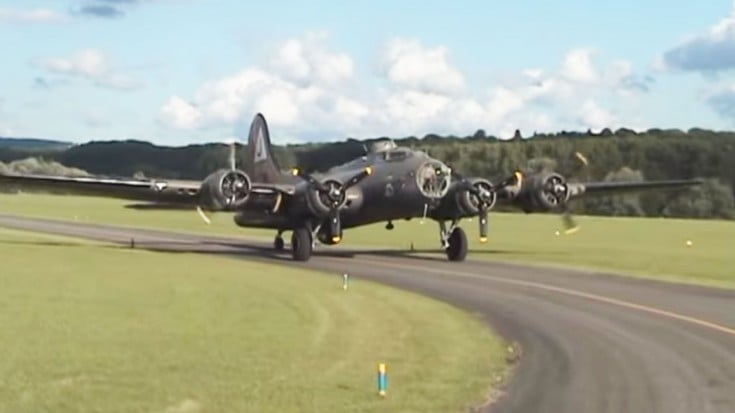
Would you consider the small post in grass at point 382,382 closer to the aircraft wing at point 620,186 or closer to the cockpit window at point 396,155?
the cockpit window at point 396,155

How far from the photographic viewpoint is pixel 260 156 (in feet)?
165

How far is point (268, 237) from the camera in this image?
205 feet

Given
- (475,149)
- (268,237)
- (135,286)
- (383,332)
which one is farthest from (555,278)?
(475,149)

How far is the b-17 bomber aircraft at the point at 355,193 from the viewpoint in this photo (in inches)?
1650

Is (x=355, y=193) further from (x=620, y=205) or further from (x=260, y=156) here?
(x=620, y=205)

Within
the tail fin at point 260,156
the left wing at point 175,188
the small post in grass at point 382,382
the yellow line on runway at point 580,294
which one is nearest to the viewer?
the small post in grass at point 382,382

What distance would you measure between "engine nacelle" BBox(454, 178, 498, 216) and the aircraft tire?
79 cm

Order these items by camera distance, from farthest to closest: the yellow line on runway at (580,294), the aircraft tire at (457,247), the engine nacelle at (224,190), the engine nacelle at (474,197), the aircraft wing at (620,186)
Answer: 1. the aircraft wing at (620,186)
2. the engine nacelle at (474,197)
3. the aircraft tire at (457,247)
4. the engine nacelle at (224,190)
5. the yellow line on runway at (580,294)

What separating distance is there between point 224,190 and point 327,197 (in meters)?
3.37

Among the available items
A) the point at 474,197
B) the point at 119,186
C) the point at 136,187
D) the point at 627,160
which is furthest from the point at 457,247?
the point at 627,160

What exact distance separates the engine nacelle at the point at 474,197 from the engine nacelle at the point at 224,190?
22.7 feet

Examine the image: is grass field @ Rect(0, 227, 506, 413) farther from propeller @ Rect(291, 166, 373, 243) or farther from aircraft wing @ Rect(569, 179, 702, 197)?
aircraft wing @ Rect(569, 179, 702, 197)

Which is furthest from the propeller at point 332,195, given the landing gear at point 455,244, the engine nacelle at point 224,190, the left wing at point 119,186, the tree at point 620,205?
the tree at point 620,205

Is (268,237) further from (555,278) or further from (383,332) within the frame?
(383,332)
